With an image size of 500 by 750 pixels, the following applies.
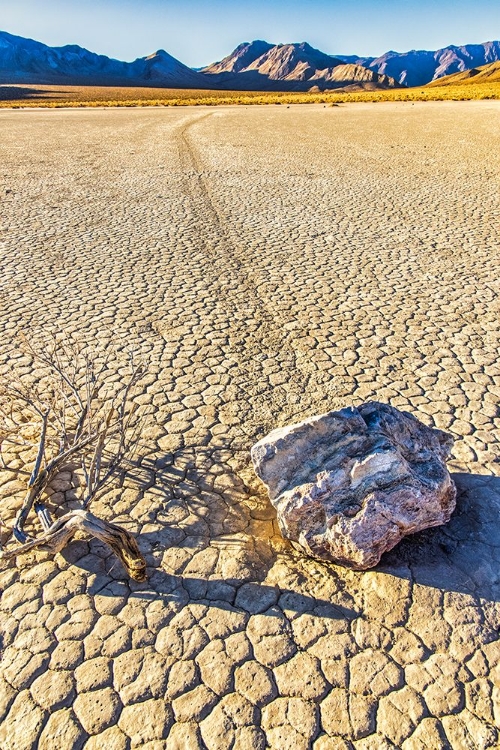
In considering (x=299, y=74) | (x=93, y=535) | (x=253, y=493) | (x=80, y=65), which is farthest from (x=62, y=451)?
(x=299, y=74)

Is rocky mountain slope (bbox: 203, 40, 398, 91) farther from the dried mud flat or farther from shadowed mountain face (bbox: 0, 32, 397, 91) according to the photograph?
the dried mud flat

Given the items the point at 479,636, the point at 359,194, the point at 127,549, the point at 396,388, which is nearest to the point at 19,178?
the point at 359,194

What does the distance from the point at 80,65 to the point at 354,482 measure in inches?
6356

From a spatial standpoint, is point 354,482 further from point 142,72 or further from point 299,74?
point 299,74

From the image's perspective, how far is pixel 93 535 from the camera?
8.34 feet

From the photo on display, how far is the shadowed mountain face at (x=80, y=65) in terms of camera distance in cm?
12462

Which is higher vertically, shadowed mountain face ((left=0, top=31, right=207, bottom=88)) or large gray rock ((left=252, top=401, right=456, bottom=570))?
→ shadowed mountain face ((left=0, top=31, right=207, bottom=88))

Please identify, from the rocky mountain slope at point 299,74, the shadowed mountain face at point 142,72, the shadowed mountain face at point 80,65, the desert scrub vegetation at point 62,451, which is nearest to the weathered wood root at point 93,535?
the desert scrub vegetation at point 62,451

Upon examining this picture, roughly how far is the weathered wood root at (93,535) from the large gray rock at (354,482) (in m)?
0.77

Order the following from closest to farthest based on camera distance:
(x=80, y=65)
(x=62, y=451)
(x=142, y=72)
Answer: (x=62, y=451)
(x=80, y=65)
(x=142, y=72)

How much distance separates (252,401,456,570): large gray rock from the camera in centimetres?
263

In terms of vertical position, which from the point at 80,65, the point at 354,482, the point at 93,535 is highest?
the point at 80,65

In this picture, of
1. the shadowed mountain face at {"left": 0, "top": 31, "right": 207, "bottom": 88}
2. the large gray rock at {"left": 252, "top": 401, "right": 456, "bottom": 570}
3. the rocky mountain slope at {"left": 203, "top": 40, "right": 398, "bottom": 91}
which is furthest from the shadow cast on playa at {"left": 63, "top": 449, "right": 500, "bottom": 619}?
the rocky mountain slope at {"left": 203, "top": 40, "right": 398, "bottom": 91}

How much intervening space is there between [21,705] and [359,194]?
1027 centimetres
